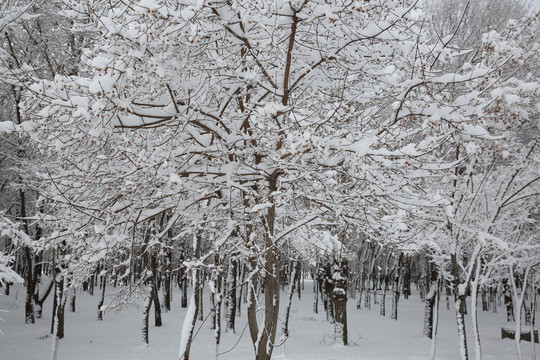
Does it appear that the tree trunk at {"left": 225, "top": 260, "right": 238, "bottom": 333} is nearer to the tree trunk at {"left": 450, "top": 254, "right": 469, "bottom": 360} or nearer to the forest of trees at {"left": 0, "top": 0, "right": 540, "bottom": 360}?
the tree trunk at {"left": 450, "top": 254, "right": 469, "bottom": 360}

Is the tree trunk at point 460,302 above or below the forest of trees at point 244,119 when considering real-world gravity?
below

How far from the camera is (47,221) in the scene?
6.38 m

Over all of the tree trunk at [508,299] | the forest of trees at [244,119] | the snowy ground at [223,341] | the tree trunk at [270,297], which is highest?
the forest of trees at [244,119]

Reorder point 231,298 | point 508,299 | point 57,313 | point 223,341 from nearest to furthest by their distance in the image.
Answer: point 57,313, point 223,341, point 231,298, point 508,299

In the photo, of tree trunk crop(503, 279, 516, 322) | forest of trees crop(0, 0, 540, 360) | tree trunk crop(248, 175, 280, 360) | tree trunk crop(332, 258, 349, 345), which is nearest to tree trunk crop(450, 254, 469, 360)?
tree trunk crop(332, 258, 349, 345)

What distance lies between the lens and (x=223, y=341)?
56.9ft

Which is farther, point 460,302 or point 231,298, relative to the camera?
point 231,298

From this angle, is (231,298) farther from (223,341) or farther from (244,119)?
(244,119)

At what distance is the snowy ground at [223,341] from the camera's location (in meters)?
14.0

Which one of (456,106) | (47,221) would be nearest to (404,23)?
(456,106)

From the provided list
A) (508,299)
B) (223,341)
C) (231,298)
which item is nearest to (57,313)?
(223,341)

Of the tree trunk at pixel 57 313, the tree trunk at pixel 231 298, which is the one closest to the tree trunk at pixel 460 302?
the tree trunk at pixel 231 298

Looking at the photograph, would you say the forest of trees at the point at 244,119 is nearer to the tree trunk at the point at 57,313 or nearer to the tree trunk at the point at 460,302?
the tree trunk at the point at 57,313

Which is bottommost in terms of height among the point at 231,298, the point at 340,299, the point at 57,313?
the point at 231,298
